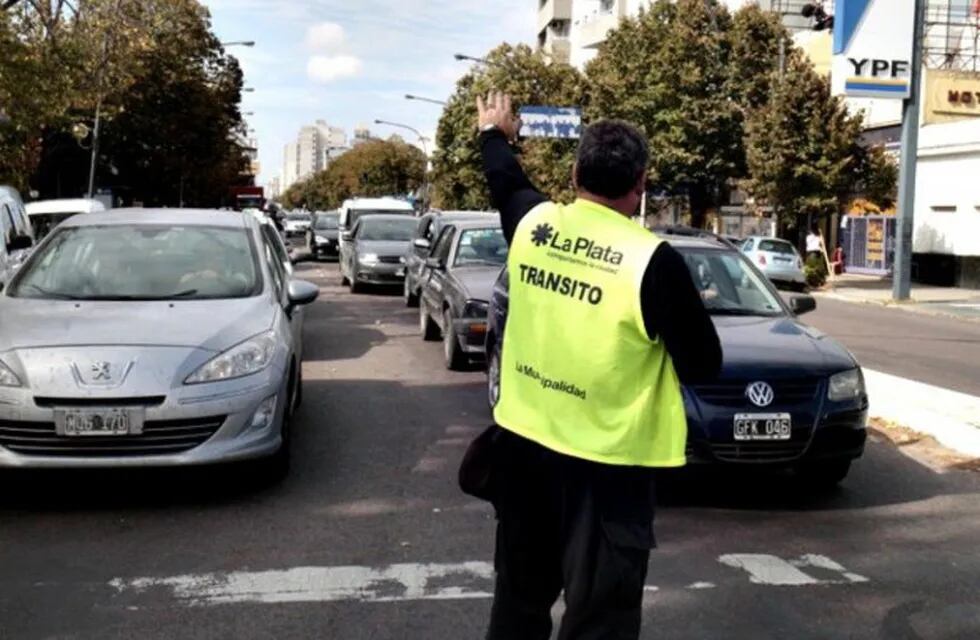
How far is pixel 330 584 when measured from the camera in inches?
197

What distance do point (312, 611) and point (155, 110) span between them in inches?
1892

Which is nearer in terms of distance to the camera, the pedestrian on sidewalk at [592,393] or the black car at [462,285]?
the pedestrian on sidewalk at [592,393]

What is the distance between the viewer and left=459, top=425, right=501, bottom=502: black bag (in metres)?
3.16

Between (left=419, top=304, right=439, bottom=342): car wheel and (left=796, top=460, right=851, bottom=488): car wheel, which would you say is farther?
(left=419, top=304, right=439, bottom=342): car wheel

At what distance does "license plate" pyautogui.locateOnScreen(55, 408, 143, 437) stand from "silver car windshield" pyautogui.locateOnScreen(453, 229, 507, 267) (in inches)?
266

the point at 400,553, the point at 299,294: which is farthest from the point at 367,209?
the point at 400,553

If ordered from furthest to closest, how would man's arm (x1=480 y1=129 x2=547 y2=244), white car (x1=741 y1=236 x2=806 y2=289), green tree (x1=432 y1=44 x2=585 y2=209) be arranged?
green tree (x1=432 y1=44 x2=585 y2=209), white car (x1=741 y1=236 x2=806 y2=289), man's arm (x1=480 y1=129 x2=547 y2=244)

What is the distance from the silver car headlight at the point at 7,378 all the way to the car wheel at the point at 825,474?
14.7 feet

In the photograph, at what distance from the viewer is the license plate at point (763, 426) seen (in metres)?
6.20

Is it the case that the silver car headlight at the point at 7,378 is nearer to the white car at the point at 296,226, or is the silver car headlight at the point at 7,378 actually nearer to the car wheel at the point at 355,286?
the car wheel at the point at 355,286

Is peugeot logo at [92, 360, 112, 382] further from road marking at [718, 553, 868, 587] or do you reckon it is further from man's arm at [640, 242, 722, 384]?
man's arm at [640, 242, 722, 384]

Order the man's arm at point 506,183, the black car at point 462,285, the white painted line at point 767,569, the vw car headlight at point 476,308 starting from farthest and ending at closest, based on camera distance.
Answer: the black car at point 462,285
the vw car headlight at point 476,308
the white painted line at point 767,569
the man's arm at point 506,183

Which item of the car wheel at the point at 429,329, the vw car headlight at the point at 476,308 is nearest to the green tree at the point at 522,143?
the car wheel at the point at 429,329

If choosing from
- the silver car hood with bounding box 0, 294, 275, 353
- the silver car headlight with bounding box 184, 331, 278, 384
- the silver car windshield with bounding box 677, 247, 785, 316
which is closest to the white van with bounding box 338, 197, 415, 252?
the silver car windshield with bounding box 677, 247, 785, 316
